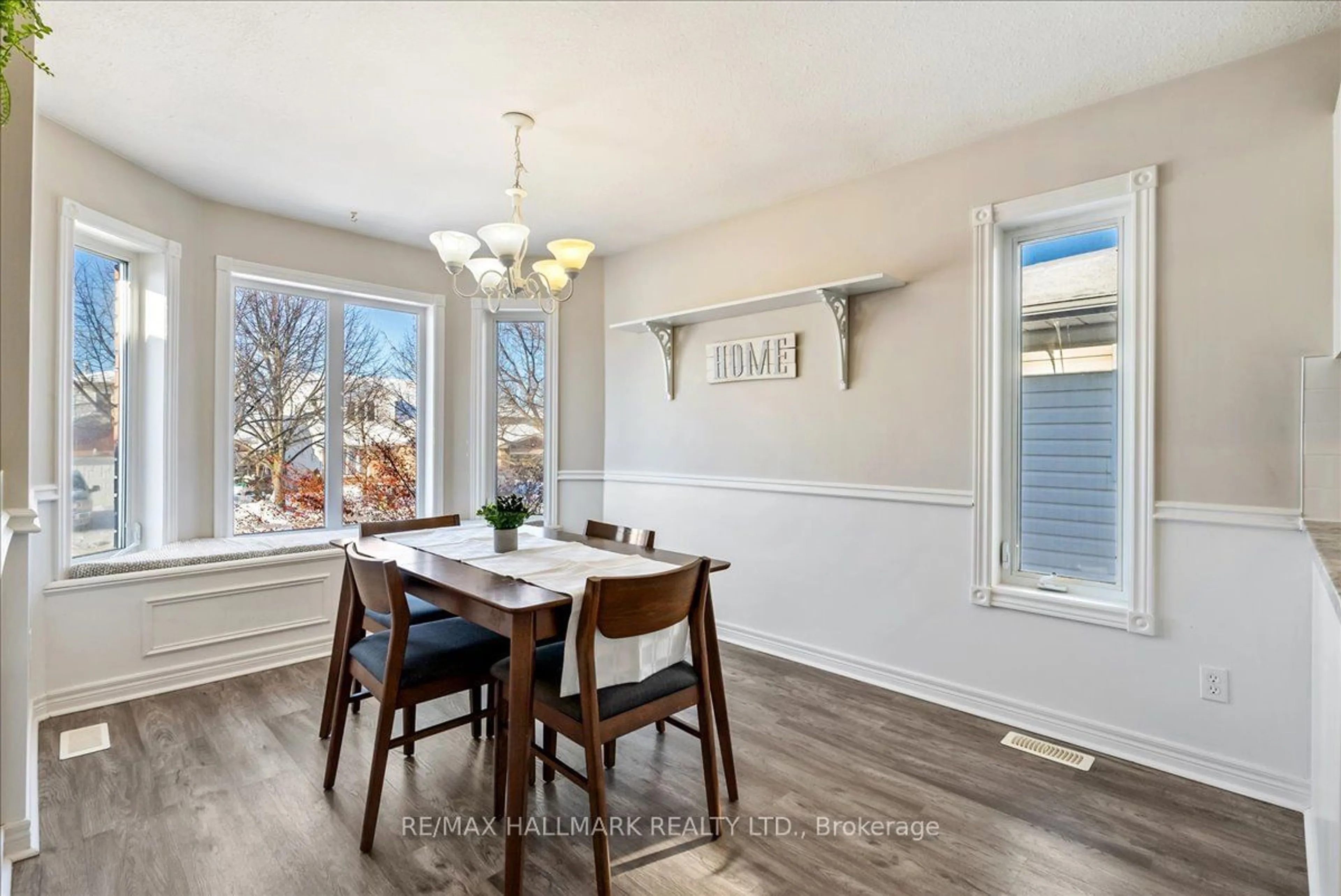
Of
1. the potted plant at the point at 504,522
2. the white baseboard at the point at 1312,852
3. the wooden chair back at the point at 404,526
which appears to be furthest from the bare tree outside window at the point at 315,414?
the white baseboard at the point at 1312,852

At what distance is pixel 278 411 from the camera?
3979mm

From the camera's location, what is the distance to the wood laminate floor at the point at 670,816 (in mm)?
1805

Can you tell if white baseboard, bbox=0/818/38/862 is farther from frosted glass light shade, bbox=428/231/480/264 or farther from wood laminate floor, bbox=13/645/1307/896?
frosted glass light shade, bbox=428/231/480/264

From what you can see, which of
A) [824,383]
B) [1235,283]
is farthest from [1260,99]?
[824,383]

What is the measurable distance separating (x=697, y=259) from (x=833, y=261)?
1.01m

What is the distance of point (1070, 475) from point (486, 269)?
2.58 m

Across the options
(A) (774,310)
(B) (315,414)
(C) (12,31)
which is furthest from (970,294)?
(B) (315,414)

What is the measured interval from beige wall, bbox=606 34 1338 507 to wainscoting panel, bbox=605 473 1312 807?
184 millimetres

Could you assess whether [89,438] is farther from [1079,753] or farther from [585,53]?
[1079,753]

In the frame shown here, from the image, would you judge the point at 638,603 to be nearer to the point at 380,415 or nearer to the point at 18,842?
the point at 18,842

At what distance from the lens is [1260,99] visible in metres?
2.24

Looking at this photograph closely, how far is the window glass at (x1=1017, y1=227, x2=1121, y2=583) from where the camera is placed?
2662 millimetres

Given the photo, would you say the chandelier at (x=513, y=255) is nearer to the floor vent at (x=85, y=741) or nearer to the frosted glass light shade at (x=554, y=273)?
the frosted glass light shade at (x=554, y=273)

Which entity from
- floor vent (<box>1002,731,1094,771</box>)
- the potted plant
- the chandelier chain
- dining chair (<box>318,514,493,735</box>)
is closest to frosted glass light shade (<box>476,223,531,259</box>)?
the chandelier chain
